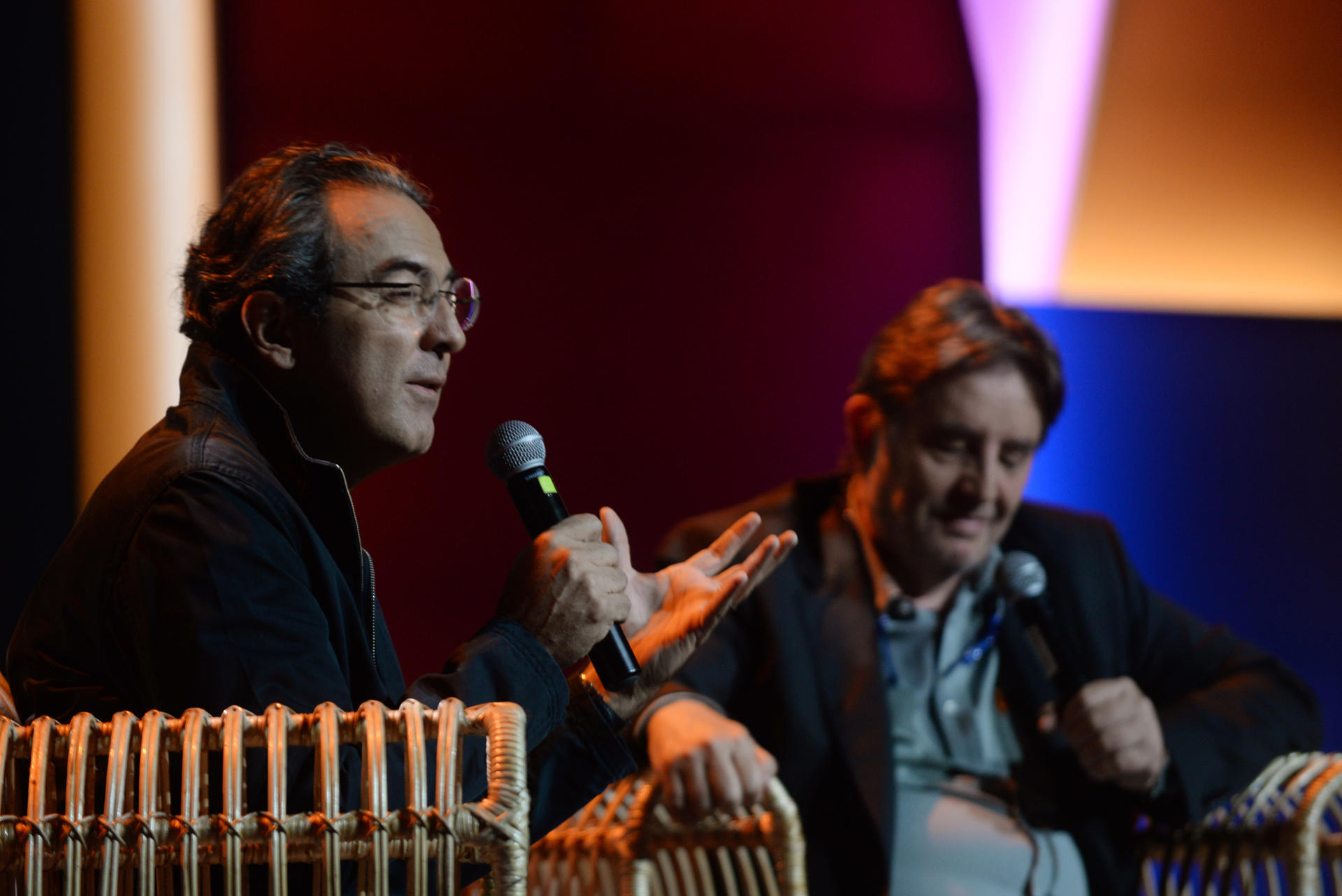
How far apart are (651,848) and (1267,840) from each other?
0.77m

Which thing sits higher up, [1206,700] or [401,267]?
[401,267]

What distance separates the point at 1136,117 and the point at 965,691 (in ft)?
4.58

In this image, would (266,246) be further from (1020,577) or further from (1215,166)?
(1215,166)

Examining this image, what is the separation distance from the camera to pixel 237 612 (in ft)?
2.95

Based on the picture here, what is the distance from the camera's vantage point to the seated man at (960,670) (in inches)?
65.2

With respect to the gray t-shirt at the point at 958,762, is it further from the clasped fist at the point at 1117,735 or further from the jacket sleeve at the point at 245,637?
the jacket sleeve at the point at 245,637

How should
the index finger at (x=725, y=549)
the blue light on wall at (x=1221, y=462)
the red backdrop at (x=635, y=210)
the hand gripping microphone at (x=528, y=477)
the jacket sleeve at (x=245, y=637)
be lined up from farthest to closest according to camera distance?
the blue light on wall at (x=1221, y=462)
the red backdrop at (x=635, y=210)
the index finger at (x=725, y=549)
the hand gripping microphone at (x=528, y=477)
the jacket sleeve at (x=245, y=637)

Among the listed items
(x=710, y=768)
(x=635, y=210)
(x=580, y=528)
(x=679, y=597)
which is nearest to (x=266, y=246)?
(x=580, y=528)

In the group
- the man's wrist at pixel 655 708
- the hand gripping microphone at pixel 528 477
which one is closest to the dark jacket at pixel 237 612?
the hand gripping microphone at pixel 528 477

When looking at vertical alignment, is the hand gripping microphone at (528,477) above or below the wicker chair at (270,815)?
above

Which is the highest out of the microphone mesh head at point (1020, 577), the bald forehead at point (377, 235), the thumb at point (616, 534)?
the bald forehead at point (377, 235)

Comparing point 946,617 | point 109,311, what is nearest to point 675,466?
point 946,617

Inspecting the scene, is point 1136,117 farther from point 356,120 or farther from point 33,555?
point 33,555

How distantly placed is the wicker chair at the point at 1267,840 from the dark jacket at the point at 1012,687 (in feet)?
0.11
